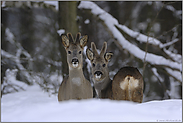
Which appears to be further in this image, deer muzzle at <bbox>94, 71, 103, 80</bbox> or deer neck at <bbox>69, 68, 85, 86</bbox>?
deer muzzle at <bbox>94, 71, 103, 80</bbox>

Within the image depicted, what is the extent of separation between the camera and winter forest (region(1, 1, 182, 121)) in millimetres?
5539

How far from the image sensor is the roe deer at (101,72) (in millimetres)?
3740

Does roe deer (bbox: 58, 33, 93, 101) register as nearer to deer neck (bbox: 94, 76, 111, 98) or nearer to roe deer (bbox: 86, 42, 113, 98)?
roe deer (bbox: 86, 42, 113, 98)

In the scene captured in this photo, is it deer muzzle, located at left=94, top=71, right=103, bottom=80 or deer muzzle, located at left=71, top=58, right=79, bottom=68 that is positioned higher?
deer muzzle, located at left=71, top=58, right=79, bottom=68

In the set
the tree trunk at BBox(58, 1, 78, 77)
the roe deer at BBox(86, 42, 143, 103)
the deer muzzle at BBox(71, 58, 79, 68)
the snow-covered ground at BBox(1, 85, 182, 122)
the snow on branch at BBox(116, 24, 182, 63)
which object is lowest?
the snow-covered ground at BBox(1, 85, 182, 122)

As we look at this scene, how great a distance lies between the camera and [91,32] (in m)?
8.93

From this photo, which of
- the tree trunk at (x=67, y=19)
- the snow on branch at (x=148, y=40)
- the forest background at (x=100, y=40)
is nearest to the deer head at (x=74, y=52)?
the forest background at (x=100, y=40)

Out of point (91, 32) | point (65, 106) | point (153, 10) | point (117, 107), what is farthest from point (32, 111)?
point (153, 10)

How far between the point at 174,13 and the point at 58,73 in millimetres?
5762

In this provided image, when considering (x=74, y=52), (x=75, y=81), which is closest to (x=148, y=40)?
(x=74, y=52)

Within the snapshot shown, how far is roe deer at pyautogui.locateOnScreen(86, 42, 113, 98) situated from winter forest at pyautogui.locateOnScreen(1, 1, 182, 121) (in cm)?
96

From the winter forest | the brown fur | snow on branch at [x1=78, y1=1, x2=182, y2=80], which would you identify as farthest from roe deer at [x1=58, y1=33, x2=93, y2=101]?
snow on branch at [x1=78, y1=1, x2=182, y2=80]

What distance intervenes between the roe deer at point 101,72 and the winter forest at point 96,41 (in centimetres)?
96

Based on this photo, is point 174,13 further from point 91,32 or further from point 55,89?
point 55,89
